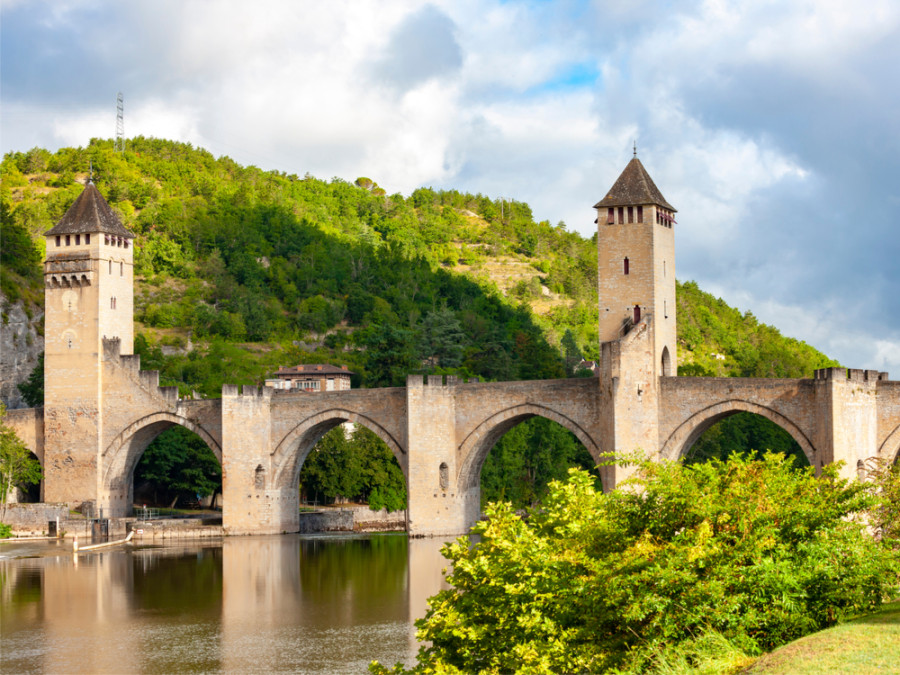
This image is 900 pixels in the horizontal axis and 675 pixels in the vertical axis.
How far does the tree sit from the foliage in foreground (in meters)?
33.6

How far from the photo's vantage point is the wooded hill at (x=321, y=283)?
64.1 meters

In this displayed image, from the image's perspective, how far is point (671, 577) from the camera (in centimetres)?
1284

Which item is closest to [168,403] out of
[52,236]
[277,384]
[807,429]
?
[52,236]

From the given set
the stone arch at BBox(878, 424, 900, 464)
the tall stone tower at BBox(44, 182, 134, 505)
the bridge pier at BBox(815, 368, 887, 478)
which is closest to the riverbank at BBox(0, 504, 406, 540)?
the tall stone tower at BBox(44, 182, 134, 505)

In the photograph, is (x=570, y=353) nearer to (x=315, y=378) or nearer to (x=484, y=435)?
(x=315, y=378)

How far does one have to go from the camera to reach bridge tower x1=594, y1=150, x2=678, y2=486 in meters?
37.6

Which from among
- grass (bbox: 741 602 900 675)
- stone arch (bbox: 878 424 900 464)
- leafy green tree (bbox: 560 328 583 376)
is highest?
leafy green tree (bbox: 560 328 583 376)

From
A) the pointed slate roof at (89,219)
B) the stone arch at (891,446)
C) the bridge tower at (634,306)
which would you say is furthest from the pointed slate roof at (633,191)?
the pointed slate roof at (89,219)

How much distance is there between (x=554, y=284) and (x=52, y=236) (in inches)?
2102

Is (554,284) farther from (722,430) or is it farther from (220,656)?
(220,656)

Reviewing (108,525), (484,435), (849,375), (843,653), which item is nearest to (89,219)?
(108,525)

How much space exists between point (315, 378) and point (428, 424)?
66.5 ft

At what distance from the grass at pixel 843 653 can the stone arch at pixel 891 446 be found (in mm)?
24490

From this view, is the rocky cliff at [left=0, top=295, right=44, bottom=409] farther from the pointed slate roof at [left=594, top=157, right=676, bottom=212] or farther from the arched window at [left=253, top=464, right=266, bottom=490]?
the pointed slate roof at [left=594, top=157, right=676, bottom=212]
